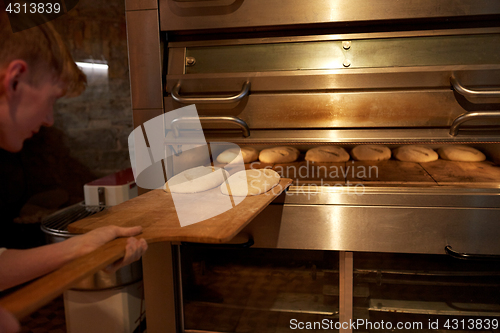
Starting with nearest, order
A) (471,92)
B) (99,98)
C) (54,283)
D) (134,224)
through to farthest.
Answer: (54,283) → (134,224) → (471,92) → (99,98)

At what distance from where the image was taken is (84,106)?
129 inches

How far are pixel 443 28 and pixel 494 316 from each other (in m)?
1.27

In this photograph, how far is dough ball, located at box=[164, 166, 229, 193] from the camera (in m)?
1.40

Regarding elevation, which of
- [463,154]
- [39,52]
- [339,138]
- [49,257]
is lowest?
[49,257]

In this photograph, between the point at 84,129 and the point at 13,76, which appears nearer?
the point at 13,76

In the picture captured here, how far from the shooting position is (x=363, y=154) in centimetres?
179

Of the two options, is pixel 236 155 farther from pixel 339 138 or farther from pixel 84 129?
pixel 84 129

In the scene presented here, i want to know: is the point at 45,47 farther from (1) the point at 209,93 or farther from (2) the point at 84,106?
(2) the point at 84,106

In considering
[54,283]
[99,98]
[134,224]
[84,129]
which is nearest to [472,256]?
[134,224]

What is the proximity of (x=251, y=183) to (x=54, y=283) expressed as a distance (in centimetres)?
81

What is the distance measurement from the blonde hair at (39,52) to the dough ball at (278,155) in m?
1.10

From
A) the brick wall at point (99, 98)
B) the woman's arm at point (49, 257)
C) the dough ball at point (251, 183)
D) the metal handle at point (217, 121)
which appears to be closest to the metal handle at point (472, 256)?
the dough ball at point (251, 183)

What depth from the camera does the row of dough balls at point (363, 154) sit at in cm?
171

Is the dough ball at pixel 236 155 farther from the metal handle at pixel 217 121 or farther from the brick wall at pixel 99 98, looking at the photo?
the brick wall at pixel 99 98
